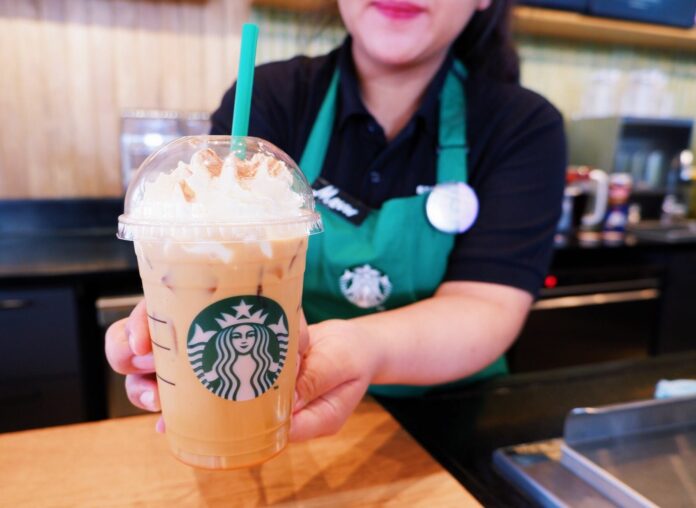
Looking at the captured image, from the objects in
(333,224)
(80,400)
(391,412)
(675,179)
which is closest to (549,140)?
(333,224)

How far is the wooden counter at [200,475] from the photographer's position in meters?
0.66

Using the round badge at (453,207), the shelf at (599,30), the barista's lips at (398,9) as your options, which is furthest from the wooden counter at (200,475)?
the shelf at (599,30)

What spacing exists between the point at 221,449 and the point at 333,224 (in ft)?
1.99

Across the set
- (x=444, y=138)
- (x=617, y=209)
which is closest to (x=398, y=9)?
(x=444, y=138)

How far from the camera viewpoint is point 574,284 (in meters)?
2.49

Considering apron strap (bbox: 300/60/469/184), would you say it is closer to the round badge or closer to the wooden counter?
the round badge

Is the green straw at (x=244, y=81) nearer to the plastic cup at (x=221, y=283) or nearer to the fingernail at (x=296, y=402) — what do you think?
the plastic cup at (x=221, y=283)

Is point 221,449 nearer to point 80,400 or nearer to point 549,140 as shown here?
point 549,140

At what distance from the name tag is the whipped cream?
0.54m

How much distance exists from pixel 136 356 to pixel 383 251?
59 cm

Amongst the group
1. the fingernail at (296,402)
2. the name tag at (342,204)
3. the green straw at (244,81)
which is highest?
the green straw at (244,81)

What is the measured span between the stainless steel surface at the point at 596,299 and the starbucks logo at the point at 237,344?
80.3 inches

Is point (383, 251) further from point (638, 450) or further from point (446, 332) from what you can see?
point (638, 450)

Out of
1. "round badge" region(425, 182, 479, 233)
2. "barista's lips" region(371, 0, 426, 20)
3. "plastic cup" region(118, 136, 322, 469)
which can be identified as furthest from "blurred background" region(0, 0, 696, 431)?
"plastic cup" region(118, 136, 322, 469)
